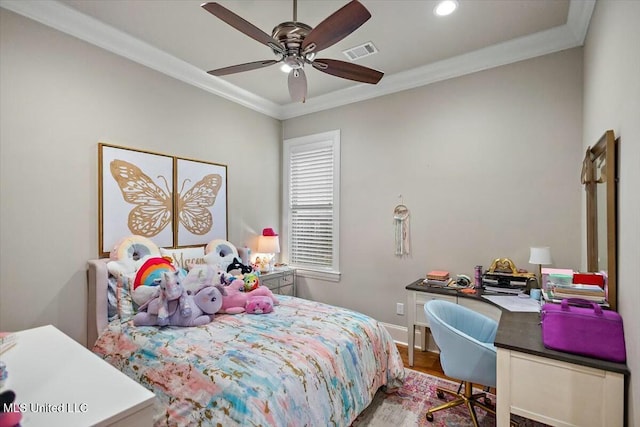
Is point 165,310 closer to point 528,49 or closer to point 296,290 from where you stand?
point 296,290

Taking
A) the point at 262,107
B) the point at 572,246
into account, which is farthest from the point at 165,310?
the point at 572,246

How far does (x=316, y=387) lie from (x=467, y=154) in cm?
256

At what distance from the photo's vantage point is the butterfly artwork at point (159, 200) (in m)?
2.80

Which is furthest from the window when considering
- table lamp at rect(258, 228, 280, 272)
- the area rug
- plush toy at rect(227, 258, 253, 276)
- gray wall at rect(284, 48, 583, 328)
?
the area rug

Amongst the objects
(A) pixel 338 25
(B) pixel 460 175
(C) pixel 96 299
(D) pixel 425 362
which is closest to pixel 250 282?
(C) pixel 96 299

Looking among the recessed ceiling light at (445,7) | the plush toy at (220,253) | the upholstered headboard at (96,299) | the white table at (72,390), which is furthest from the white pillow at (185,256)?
the recessed ceiling light at (445,7)

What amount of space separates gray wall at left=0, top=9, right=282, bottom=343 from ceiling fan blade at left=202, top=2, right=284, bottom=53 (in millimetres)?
1734

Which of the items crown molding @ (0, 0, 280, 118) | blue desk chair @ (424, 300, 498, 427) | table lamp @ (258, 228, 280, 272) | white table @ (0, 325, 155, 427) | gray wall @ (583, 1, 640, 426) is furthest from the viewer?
table lamp @ (258, 228, 280, 272)

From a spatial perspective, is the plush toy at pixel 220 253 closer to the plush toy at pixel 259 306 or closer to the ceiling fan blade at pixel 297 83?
the plush toy at pixel 259 306

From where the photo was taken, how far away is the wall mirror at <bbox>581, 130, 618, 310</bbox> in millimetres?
1520

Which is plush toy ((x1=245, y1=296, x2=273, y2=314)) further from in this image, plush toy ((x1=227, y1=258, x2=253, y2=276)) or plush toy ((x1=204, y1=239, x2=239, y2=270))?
plush toy ((x1=204, y1=239, x2=239, y2=270))

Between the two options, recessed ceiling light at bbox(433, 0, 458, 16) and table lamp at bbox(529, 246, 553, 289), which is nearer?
recessed ceiling light at bbox(433, 0, 458, 16)

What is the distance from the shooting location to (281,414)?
149 centimetres

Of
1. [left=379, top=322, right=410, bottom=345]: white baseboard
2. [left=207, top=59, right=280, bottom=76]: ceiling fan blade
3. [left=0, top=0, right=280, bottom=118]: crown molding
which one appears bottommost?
[left=379, top=322, right=410, bottom=345]: white baseboard
